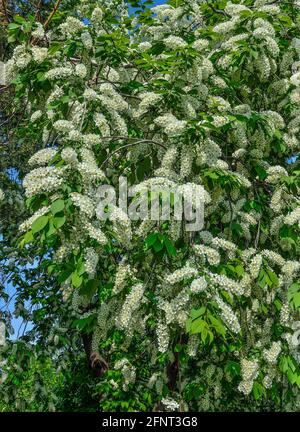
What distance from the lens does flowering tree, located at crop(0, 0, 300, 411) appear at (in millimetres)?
3254

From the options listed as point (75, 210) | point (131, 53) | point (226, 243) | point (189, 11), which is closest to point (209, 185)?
point (226, 243)

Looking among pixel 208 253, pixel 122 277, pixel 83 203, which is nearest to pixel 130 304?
pixel 122 277

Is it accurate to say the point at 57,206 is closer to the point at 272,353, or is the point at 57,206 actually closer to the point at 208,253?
the point at 208,253

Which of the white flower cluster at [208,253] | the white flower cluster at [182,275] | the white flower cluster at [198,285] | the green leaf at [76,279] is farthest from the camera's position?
the white flower cluster at [208,253]

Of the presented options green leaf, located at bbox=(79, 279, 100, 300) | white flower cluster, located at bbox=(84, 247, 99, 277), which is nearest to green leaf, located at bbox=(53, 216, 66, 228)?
white flower cluster, located at bbox=(84, 247, 99, 277)

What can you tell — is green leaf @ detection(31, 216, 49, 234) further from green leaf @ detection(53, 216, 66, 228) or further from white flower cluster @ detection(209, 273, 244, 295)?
white flower cluster @ detection(209, 273, 244, 295)

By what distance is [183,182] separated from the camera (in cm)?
375

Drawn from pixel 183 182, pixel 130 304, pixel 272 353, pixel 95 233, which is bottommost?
pixel 272 353

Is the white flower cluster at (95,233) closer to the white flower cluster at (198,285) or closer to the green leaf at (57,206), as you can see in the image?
the green leaf at (57,206)

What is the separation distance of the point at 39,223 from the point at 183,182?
1186 millimetres

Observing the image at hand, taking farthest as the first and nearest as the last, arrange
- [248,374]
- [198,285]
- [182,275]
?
[248,374]
[182,275]
[198,285]

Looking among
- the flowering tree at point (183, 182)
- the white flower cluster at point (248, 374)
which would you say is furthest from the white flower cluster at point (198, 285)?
the white flower cluster at point (248, 374)

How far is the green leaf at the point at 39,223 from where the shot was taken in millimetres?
2916
